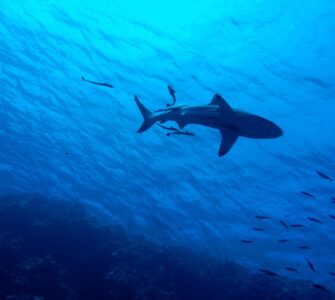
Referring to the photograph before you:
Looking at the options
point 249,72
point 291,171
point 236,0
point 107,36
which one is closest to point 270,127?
point 236,0

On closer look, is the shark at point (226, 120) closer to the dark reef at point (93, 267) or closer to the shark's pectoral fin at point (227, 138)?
the shark's pectoral fin at point (227, 138)

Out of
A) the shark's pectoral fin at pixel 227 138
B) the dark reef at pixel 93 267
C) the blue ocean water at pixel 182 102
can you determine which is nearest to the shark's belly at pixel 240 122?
the shark's pectoral fin at pixel 227 138

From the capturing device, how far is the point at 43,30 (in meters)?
18.4

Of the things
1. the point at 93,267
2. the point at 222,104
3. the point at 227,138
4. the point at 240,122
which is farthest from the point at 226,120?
the point at 93,267

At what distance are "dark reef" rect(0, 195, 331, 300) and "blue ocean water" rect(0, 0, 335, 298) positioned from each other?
4.95m

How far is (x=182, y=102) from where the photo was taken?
19703 mm

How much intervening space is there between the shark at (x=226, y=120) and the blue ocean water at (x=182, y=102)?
8.02 m

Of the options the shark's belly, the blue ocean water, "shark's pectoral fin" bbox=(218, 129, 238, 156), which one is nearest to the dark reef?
the blue ocean water

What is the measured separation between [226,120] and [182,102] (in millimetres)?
12446

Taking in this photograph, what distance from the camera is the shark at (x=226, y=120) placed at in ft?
22.9

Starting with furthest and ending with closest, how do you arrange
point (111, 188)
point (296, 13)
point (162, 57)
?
1. point (111, 188)
2. point (162, 57)
3. point (296, 13)

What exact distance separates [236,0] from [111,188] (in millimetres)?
23289

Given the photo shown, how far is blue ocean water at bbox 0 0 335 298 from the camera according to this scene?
15.2 meters

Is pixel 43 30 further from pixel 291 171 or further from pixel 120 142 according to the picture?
pixel 291 171
